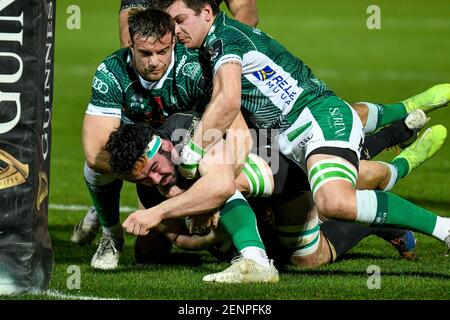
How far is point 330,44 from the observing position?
1067 inches

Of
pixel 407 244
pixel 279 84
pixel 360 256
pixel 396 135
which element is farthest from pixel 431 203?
pixel 279 84

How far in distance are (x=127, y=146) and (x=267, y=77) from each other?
127cm

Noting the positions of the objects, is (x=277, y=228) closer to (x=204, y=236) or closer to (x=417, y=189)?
(x=204, y=236)

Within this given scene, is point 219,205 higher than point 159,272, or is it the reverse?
point 219,205

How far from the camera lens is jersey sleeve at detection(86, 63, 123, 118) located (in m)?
7.55

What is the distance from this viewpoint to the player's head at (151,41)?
728 cm

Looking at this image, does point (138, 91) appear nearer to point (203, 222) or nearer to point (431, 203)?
point (203, 222)

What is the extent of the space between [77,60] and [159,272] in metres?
17.3

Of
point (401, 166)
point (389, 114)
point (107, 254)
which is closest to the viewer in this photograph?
point (107, 254)

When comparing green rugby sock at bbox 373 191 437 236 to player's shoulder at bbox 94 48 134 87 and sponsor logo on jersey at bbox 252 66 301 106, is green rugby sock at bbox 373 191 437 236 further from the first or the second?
player's shoulder at bbox 94 48 134 87

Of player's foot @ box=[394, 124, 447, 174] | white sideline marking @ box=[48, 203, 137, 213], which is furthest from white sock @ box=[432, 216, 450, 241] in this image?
white sideline marking @ box=[48, 203, 137, 213]

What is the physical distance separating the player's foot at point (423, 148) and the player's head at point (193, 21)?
2073 millimetres

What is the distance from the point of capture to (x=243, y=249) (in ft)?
23.3
